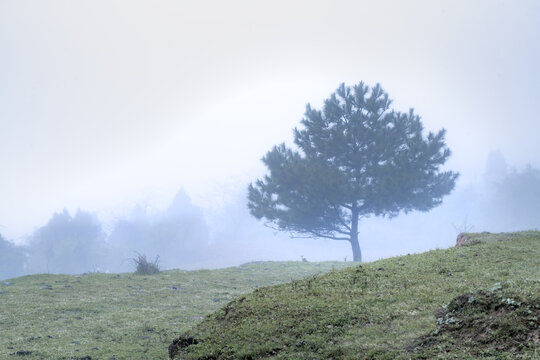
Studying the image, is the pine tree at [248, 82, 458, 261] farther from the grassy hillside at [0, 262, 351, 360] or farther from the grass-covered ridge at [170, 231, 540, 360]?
the grass-covered ridge at [170, 231, 540, 360]

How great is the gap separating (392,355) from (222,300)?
43.6 ft

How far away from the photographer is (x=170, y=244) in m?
103

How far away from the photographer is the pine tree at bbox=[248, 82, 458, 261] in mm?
42156

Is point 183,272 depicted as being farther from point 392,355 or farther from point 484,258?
point 392,355

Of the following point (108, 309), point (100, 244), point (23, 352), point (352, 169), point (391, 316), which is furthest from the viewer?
point (100, 244)

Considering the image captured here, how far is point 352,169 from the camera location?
44.1m

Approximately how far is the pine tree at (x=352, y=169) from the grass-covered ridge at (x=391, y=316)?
3056 cm

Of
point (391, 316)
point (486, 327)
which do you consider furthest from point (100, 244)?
point (486, 327)

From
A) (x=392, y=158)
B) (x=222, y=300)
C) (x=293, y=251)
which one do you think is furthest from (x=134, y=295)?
(x=293, y=251)

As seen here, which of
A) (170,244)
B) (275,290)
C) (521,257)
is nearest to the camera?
(275,290)

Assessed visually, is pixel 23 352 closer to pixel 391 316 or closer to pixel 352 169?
pixel 391 316

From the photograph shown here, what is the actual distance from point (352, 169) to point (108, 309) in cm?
3081

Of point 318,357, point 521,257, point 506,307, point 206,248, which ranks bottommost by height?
point 318,357

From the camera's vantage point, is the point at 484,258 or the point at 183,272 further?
the point at 183,272
